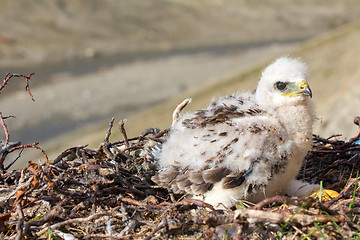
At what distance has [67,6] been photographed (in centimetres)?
3956

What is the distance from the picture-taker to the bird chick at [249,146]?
315cm

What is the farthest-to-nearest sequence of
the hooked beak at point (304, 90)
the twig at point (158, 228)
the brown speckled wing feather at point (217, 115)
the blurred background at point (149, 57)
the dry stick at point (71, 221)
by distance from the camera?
the blurred background at point (149, 57)
the brown speckled wing feather at point (217, 115)
the hooked beak at point (304, 90)
the dry stick at point (71, 221)
the twig at point (158, 228)

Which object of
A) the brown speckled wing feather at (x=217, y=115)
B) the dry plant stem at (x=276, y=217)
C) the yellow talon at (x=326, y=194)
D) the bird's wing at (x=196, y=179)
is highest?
the brown speckled wing feather at (x=217, y=115)

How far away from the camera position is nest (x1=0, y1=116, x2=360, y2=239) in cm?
279

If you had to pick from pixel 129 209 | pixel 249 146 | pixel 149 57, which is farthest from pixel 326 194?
pixel 149 57

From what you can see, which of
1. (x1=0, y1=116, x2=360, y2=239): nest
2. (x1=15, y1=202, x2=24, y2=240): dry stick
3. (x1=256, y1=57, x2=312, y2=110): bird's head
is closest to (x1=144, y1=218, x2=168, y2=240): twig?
(x1=0, y1=116, x2=360, y2=239): nest

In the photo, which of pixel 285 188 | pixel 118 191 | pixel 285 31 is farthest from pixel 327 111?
pixel 285 31

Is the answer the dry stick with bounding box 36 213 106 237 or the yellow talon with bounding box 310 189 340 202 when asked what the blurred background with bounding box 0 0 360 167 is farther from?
the dry stick with bounding box 36 213 106 237

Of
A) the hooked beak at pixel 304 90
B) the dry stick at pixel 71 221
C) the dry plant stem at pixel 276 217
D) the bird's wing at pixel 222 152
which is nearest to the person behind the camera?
the dry plant stem at pixel 276 217

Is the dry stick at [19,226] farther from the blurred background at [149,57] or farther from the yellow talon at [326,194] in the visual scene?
the blurred background at [149,57]

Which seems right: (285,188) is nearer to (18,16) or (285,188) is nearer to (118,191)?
(118,191)

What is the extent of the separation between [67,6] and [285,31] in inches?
863

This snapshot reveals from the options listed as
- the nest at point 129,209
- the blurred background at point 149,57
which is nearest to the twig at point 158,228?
the nest at point 129,209

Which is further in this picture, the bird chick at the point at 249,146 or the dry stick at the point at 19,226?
the bird chick at the point at 249,146
